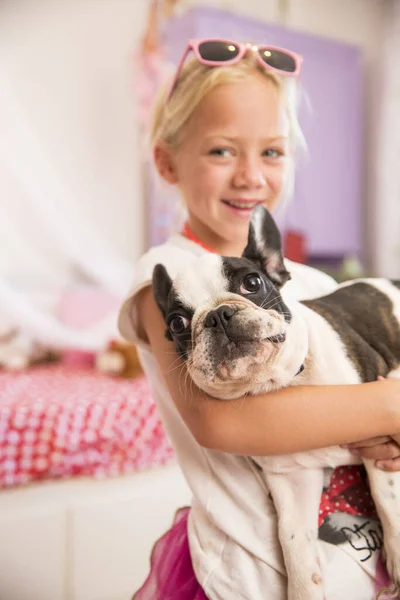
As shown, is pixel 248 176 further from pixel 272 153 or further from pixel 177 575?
pixel 177 575

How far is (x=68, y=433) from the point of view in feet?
5.36

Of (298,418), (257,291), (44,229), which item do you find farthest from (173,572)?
(44,229)

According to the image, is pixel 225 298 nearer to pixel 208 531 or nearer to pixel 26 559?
pixel 208 531

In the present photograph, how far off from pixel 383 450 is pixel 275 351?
0.19m

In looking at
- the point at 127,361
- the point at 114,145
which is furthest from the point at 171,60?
the point at 127,361

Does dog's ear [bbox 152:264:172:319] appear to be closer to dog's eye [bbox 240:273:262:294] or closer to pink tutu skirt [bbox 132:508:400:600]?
dog's eye [bbox 240:273:262:294]

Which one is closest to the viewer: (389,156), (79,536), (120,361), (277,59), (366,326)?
(366,326)

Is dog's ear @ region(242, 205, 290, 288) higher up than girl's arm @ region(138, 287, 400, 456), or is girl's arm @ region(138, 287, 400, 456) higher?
dog's ear @ region(242, 205, 290, 288)

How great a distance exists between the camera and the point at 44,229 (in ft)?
8.05

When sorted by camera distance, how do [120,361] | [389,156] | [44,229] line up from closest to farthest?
[120,361]
[44,229]
[389,156]

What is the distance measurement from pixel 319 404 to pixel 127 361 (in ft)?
4.80

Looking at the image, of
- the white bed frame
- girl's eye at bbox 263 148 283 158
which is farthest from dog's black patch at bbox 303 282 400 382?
the white bed frame

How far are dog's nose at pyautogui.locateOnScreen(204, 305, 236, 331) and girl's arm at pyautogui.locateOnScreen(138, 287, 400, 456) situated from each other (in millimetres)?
99

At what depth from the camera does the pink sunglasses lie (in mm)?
801
